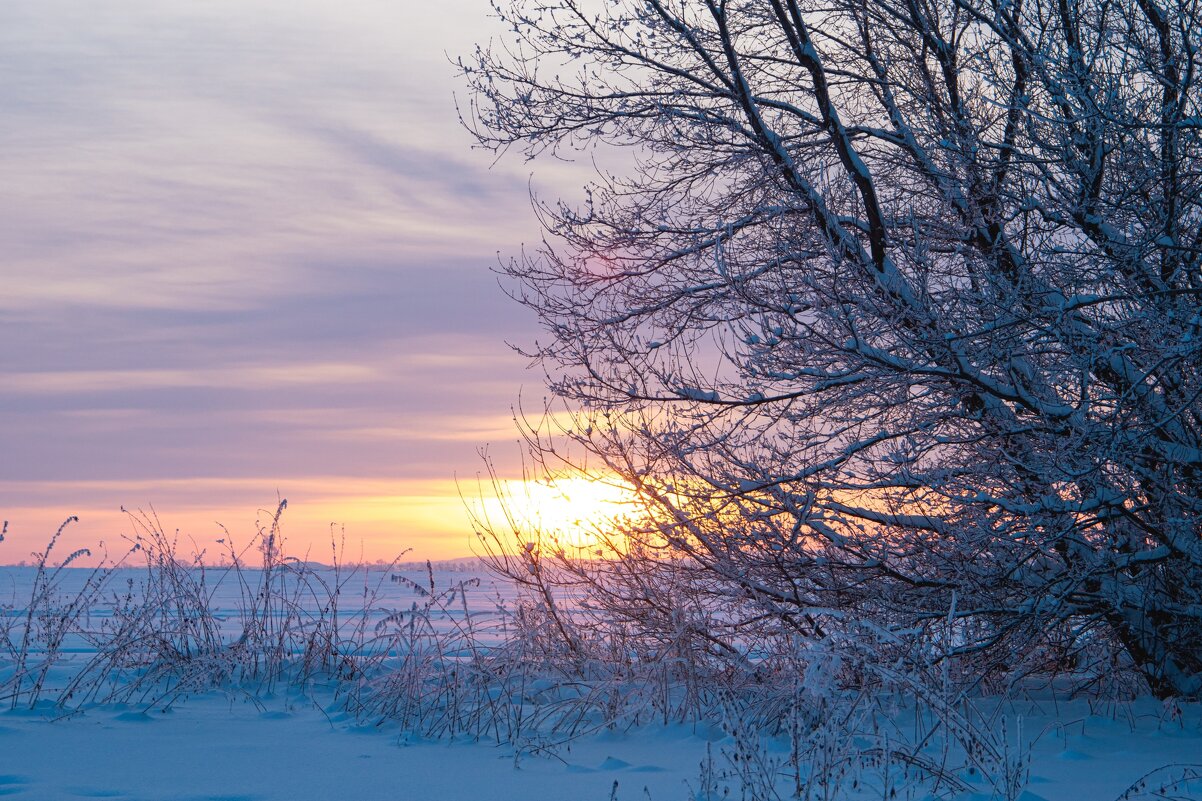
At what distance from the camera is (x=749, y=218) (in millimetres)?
8234

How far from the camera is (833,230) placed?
6992 mm

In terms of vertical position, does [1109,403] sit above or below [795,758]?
above

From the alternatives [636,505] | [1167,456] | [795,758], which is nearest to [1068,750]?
[1167,456]

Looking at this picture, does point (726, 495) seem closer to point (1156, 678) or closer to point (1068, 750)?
point (1068, 750)

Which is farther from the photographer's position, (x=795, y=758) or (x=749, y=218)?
(x=749, y=218)

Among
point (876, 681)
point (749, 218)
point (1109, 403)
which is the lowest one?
point (876, 681)

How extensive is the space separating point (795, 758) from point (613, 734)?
2.28 m

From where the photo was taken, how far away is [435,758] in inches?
230

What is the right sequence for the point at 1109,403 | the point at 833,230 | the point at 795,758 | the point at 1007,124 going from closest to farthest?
1. the point at 795,758
2. the point at 1109,403
3. the point at 833,230
4. the point at 1007,124

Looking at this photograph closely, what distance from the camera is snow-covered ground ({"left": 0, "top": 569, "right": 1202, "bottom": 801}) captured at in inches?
194

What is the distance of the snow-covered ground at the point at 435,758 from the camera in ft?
16.2

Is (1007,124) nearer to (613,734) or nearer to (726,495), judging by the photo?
(726,495)

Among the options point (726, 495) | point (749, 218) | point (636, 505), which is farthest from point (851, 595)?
point (749, 218)

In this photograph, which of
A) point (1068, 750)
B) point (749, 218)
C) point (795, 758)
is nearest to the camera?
point (795, 758)
